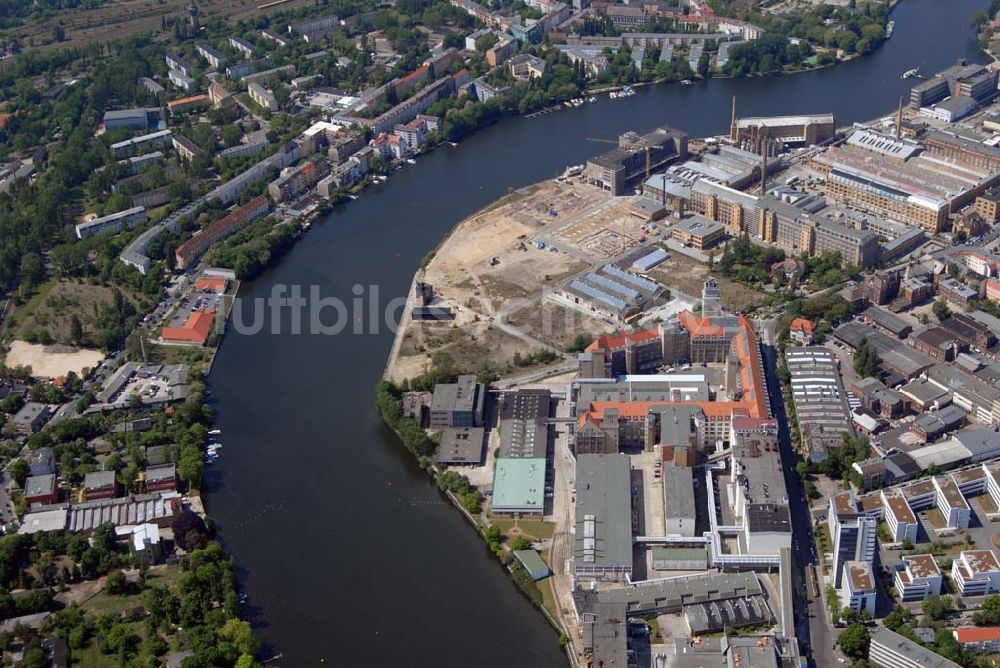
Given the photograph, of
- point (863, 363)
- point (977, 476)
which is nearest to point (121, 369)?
point (863, 363)

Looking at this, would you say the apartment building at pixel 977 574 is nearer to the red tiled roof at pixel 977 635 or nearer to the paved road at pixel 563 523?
the red tiled roof at pixel 977 635

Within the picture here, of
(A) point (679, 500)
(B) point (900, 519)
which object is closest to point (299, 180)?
(A) point (679, 500)

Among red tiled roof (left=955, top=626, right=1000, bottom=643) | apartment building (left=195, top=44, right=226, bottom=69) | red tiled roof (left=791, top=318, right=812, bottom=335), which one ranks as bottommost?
red tiled roof (left=955, top=626, right=1000, bottom=643)

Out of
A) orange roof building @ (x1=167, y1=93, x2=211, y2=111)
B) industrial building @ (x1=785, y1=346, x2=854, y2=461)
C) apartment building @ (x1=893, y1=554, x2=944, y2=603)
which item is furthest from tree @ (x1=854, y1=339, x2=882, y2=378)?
orange roof building @ (x1=167, y1=93, x2=211, y2=111)

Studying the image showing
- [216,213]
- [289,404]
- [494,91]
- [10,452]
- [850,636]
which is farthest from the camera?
[494,91]

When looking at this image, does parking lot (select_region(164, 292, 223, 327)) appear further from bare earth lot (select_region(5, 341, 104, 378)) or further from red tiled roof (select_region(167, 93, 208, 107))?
red tiled roof (select_region(167, 93, 208, 107))

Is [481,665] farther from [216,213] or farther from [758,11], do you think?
[758,11]

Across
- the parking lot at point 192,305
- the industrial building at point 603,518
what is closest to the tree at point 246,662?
the industrial building at point 603,518
